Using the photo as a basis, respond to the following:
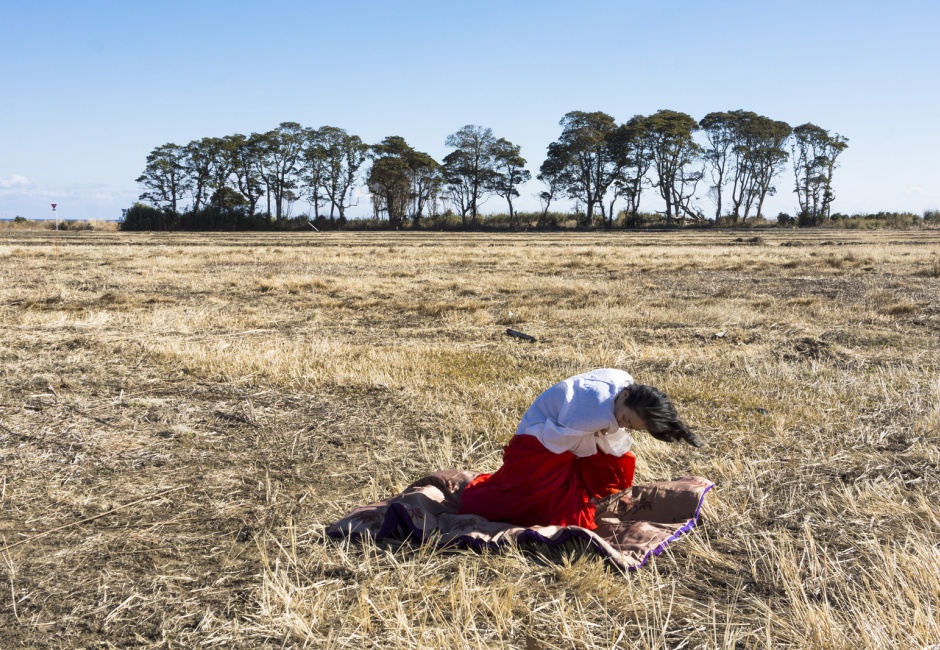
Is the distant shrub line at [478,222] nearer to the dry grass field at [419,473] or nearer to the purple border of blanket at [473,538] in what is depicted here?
the dry grass field at [419,473]

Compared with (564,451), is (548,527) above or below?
below

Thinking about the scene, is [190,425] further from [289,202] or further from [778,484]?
[289,202]

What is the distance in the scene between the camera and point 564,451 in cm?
409

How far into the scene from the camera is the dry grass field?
123 inches

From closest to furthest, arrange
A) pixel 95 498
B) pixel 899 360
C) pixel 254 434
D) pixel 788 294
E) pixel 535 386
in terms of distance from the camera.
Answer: pixel 95 498, pixel 254 434, pixel 535 386, pixel 899 360, pixel 788 294

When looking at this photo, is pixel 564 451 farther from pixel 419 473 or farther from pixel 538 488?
pixel 419 473

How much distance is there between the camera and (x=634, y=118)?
62375mm

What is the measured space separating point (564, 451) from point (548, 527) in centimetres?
44

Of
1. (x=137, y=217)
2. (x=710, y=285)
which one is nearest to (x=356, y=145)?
(x=137, y=217)

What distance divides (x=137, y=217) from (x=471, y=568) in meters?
60.0

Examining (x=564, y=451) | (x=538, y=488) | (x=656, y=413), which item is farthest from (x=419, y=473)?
(x=656, y=413)

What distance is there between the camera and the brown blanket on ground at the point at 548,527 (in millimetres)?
3775

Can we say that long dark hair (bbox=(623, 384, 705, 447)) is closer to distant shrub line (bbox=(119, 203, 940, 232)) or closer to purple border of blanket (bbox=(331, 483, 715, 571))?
purple border of blanket (bbox=(331, 483, 715, 571))

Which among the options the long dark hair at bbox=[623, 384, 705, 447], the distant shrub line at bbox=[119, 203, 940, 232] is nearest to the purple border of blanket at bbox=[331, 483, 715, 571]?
the long dark hair at bbox=[623, 384, 705, 447]
